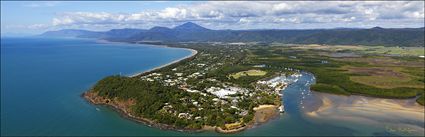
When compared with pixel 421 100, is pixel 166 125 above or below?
below

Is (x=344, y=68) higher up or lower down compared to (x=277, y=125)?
higher up

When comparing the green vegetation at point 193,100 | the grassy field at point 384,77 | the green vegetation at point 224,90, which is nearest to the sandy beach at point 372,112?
the green vegetation at point 224,90

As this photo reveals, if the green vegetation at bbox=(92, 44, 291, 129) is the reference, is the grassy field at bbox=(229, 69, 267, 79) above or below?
above

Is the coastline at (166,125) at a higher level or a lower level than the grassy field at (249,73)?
lower

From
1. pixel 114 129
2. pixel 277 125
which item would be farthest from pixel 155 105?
pixel 277 125

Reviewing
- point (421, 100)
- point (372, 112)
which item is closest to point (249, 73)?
point (421, 100)

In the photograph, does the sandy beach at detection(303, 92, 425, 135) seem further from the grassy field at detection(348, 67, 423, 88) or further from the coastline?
the grassy field at detection(348, 67, 423, 88)

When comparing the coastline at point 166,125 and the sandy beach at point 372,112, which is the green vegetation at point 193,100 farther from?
the sandy beach at point 372,112

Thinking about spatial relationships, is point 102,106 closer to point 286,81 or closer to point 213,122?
point 213,122

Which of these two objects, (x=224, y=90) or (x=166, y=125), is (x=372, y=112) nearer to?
(x=224, y=90)

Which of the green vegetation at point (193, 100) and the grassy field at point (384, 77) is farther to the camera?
the grassy field at point (384, 77)

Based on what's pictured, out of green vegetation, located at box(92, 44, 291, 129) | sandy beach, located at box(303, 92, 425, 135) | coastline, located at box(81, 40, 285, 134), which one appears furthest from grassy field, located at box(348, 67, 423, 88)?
coastline, located at box(81, 40, 285, 134)
